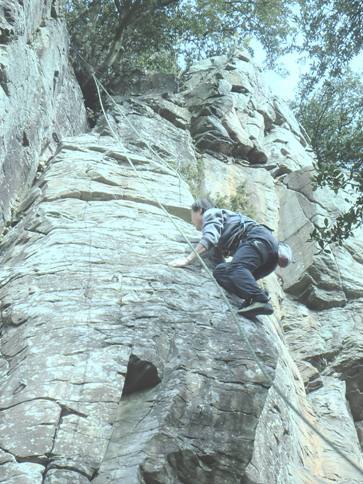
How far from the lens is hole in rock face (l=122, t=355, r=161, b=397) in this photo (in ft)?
18.7

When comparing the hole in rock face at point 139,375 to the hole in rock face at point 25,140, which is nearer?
the hole in rock face at point 139,375

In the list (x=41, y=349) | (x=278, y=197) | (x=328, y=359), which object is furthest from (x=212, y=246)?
(x=278, y=197)

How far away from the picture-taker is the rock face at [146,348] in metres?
4.99

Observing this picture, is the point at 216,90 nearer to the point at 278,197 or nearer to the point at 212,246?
the point at 278,197

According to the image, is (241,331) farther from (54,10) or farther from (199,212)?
(54,10)

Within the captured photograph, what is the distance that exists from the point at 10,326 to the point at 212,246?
2.35 m

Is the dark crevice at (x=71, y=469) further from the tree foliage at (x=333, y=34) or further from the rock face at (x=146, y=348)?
the tree foliage at (x=333, y=34)

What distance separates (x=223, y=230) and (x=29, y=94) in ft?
18.2

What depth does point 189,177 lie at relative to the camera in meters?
13.3

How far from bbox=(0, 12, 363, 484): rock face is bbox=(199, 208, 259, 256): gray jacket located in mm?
433

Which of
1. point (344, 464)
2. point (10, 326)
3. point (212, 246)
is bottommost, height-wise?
point (344, 464)

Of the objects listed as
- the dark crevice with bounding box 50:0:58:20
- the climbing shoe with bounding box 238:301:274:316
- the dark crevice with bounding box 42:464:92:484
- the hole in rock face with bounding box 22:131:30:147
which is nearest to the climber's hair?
the climbing shoe with bounding box 238:301:274:316

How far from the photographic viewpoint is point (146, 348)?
19.2 feet

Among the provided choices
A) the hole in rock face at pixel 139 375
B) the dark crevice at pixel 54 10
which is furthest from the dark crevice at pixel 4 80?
the hole in rock face at pixel 139 375
